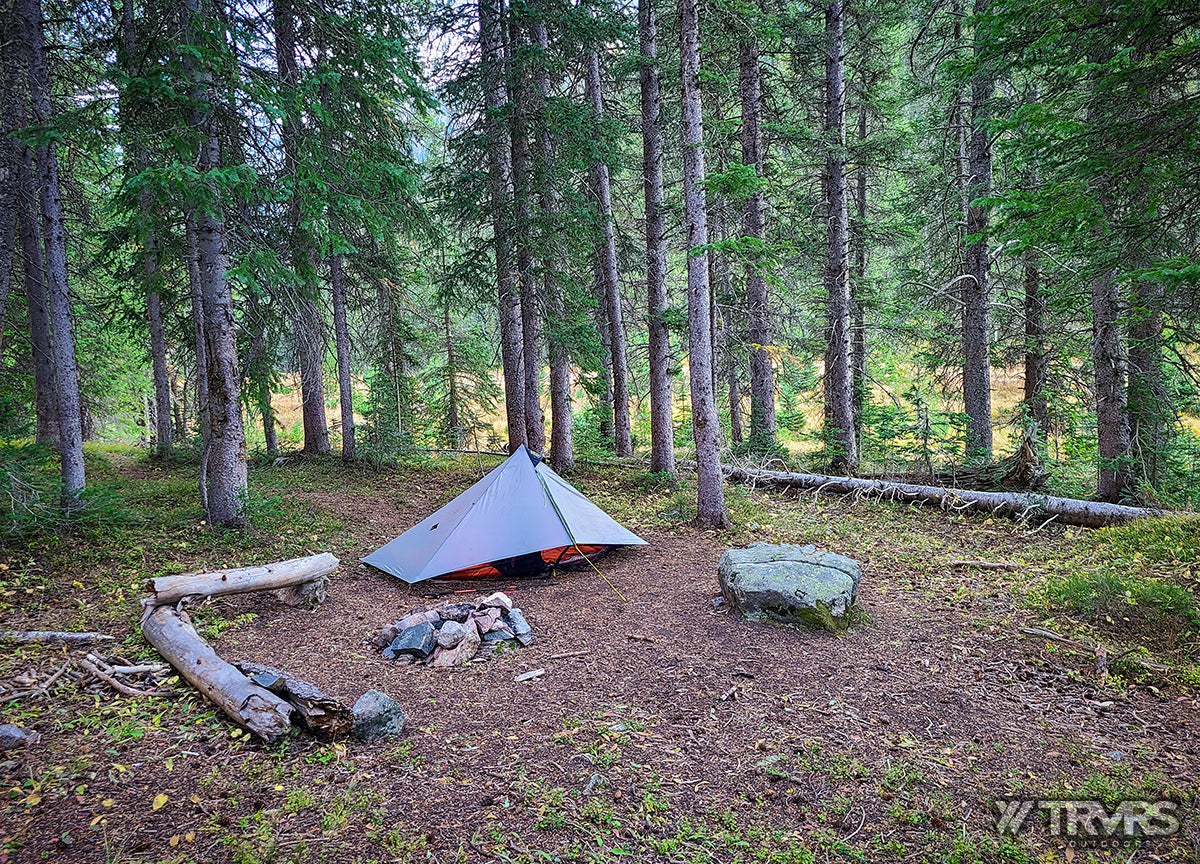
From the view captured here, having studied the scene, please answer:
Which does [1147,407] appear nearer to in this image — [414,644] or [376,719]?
[414,644]

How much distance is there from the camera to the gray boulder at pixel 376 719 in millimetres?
4145

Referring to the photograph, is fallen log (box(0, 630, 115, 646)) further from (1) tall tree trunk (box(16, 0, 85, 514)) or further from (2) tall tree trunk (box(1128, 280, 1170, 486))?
(2) tall tree trunk (box(1128, 280, 1170, 486))

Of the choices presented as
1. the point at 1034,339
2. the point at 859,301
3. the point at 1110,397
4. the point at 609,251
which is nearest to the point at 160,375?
the point at 609,251

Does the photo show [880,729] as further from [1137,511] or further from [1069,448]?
[1069,448]

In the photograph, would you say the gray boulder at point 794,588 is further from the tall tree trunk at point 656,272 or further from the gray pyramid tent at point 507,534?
the tall tree trunk at point 656,272

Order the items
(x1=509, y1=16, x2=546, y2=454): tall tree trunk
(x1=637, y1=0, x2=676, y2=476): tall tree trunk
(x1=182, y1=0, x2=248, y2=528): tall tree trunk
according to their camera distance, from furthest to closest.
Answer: (x1=637, y1=0, x2=676, y2=476): tall tree trunk < (x1=509, y1=16, x2=546, y2=454): tall tree trunk < (x1=182, y1=0, x2=248, y2=528): tall tree trunk

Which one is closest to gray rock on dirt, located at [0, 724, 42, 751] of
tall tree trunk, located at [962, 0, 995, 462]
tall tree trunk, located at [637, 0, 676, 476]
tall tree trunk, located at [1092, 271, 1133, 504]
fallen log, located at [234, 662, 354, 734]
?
fallen log, located at [234, 662, 354, 734]

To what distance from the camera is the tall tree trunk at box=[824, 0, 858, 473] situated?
38.7ft

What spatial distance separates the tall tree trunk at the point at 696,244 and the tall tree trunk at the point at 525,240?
3.56m

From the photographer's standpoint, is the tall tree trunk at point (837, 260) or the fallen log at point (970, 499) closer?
the fallen log at point (970, 499)

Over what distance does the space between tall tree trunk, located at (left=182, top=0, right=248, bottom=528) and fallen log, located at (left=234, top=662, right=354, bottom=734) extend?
4.96 meters

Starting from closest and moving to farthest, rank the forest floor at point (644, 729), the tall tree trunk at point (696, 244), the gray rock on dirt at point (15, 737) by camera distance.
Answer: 1. the forest floor at point (644, 729)
2. the gray rock on dirt at point (15, 737)
3. the tall tree trunk at point (696, 244)

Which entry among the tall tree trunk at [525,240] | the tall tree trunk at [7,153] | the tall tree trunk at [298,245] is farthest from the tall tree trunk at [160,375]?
the tall tree trunk at [525,240]

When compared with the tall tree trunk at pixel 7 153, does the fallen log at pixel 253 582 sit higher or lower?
lower
